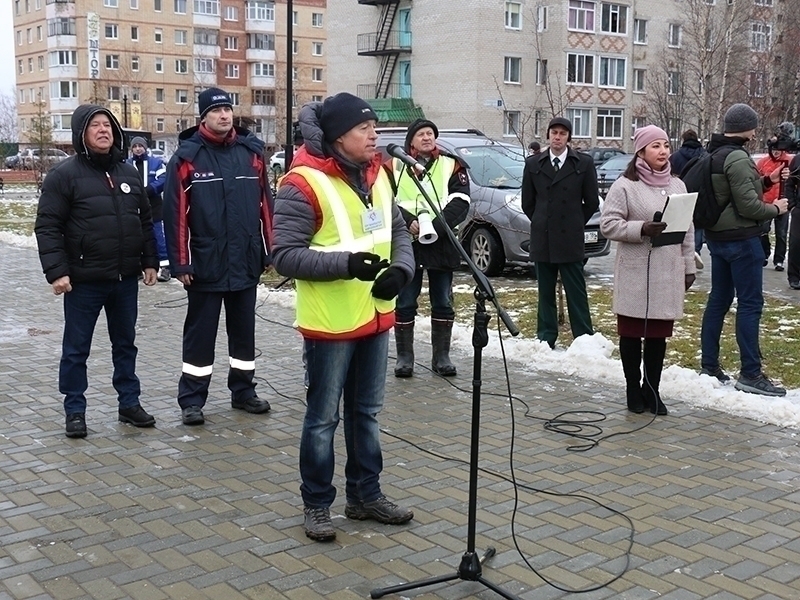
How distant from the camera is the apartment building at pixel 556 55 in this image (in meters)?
51.1

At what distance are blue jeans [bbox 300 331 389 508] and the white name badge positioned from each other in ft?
1.78

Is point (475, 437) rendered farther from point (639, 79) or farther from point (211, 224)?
point (639, 79)

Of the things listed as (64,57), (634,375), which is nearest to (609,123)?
(64,57)

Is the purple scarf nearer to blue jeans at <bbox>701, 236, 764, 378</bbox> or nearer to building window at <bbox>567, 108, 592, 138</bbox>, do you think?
blue jeans at <bbox>701, 236, 764, 378</bbox>

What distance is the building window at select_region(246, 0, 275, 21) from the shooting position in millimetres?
87188

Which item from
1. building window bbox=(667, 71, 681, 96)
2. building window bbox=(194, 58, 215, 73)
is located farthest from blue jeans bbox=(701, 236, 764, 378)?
building window bbox=(194, 58, 215, 73)

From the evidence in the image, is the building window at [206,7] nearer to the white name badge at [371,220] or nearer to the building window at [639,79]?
the building window at [639,79]

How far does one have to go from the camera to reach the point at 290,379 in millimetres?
8109

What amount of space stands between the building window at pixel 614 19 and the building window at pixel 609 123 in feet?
15.0

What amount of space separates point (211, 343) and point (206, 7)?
84.6 meters

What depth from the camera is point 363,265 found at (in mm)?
4305

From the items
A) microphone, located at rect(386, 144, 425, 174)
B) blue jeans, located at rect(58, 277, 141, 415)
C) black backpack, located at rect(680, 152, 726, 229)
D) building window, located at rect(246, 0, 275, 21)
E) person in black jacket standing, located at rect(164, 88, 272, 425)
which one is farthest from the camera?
building window, located at rect(246, 0, 275, 21)

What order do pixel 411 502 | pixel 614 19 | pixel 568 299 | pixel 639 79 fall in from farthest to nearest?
pixel 639 79 → pixel 614 19 → pixel 568 299 → pixel 411 502

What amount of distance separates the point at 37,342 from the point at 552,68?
47935 millimetres
